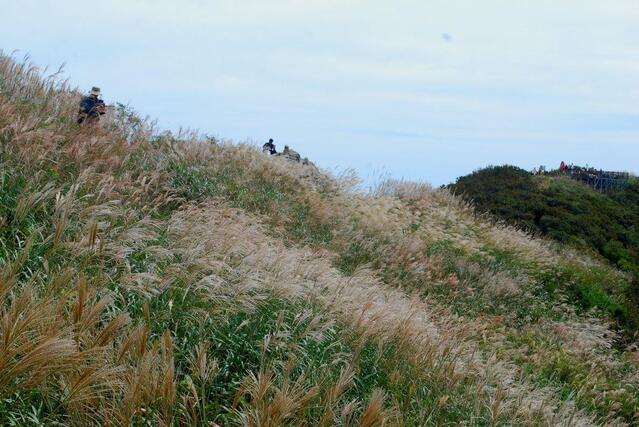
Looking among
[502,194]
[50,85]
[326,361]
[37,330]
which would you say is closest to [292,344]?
[326,361]

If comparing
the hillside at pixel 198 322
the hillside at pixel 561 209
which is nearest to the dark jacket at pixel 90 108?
the hillside at pixel 198 322

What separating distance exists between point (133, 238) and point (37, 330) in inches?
69.9

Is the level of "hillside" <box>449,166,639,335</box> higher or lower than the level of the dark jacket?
higher

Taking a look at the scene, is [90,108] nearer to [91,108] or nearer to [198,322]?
[91,108]

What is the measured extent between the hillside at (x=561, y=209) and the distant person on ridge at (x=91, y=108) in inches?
551

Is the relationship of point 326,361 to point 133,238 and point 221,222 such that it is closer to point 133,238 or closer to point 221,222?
point 133,238

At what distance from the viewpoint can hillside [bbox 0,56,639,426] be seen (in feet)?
12.0

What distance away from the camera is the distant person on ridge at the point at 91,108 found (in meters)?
9.62

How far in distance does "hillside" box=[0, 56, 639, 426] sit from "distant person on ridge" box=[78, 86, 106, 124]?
0.65 ft

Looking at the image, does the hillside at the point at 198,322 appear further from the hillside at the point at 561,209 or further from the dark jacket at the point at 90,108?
the hillside at the point at 561,209

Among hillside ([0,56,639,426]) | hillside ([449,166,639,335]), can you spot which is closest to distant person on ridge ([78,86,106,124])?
hillside ([0,56,639,426])

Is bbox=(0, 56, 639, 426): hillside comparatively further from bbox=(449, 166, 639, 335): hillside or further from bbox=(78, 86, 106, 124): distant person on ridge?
bbox=(449, 166, 639, 335): hillside

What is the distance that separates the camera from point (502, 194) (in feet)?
82.2

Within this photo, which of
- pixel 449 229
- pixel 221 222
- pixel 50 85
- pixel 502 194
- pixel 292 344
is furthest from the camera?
pixel 502 194
